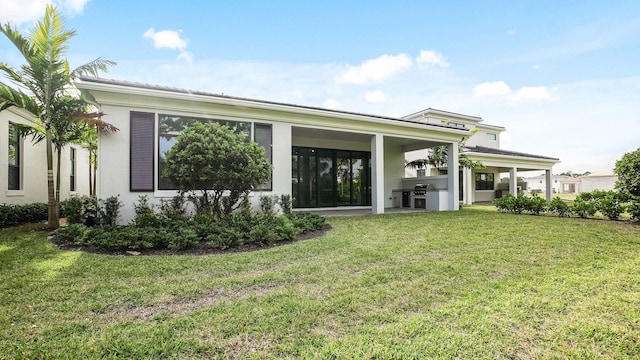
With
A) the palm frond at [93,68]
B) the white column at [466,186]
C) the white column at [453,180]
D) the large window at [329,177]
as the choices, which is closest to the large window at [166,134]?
the palm frond at [93,68]

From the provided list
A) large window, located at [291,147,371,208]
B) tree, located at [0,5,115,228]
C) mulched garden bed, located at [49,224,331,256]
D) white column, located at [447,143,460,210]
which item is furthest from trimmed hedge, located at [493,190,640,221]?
tree, located at [0,5,115,228]

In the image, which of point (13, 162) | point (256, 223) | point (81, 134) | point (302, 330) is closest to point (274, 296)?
point (302, 330)

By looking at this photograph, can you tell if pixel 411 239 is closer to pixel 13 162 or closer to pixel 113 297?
pixel 113 297

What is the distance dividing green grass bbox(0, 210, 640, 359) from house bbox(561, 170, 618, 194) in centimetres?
4137

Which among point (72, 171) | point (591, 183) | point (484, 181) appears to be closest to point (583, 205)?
point (484, 181)

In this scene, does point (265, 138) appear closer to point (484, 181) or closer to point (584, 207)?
point (584, 207)

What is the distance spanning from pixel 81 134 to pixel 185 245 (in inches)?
284

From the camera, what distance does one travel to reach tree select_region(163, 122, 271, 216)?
657cm

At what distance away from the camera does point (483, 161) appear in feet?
59.0

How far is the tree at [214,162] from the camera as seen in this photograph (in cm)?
657

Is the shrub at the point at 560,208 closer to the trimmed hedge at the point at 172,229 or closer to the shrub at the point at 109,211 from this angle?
the trimmed hedge at the point at 172,229

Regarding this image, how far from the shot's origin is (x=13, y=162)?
30.2ft

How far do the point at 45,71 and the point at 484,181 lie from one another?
25.1 m

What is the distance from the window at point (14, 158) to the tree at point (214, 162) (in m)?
6.46
